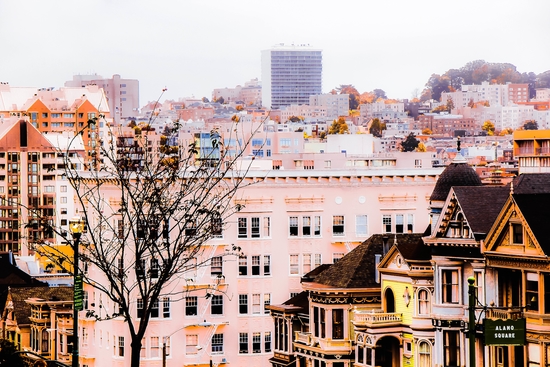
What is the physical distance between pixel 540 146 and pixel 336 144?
195 feet

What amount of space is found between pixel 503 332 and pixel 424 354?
17.9 m

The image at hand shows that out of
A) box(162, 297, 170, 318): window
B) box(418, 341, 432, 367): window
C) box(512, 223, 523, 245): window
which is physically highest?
box(512, 223, 523, 245): window

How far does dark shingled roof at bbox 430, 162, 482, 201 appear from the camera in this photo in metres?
64.2

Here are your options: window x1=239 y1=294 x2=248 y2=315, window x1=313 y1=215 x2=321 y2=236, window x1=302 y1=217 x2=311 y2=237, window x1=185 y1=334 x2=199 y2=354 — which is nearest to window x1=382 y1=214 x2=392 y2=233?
window x1=313 y1=215 x2=321 y2=236

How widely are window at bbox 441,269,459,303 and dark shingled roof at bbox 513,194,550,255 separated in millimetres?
5653

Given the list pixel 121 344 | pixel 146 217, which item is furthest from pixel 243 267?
pixel 146 217

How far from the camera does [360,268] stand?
221 feet

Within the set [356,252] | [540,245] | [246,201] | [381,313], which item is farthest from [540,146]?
[540,245]

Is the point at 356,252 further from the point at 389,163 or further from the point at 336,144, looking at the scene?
the point at 336,144

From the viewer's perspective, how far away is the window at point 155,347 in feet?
281

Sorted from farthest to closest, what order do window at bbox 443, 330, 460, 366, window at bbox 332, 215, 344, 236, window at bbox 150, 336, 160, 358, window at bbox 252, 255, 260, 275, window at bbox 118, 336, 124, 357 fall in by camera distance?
1. window at bbox 332, 215, 344, 236
2. window at bbox 252, 255, 260, 275
3. window at bbox 118, 336, 124, 357
4. window at bbox 150, 336, 160, 358
5. window at bbox 443, 330, 460, 366

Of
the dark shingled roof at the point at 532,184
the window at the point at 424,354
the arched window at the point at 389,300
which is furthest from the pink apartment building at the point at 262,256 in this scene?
the dark shingled roof at the point at 532,184

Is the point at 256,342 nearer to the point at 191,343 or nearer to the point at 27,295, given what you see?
the point at 191,343

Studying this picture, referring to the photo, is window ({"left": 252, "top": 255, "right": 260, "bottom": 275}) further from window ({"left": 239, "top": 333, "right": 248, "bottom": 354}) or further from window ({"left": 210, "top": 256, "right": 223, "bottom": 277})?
window ({"left": 239, "top": 333, "right": 248, "bottom": 354})
